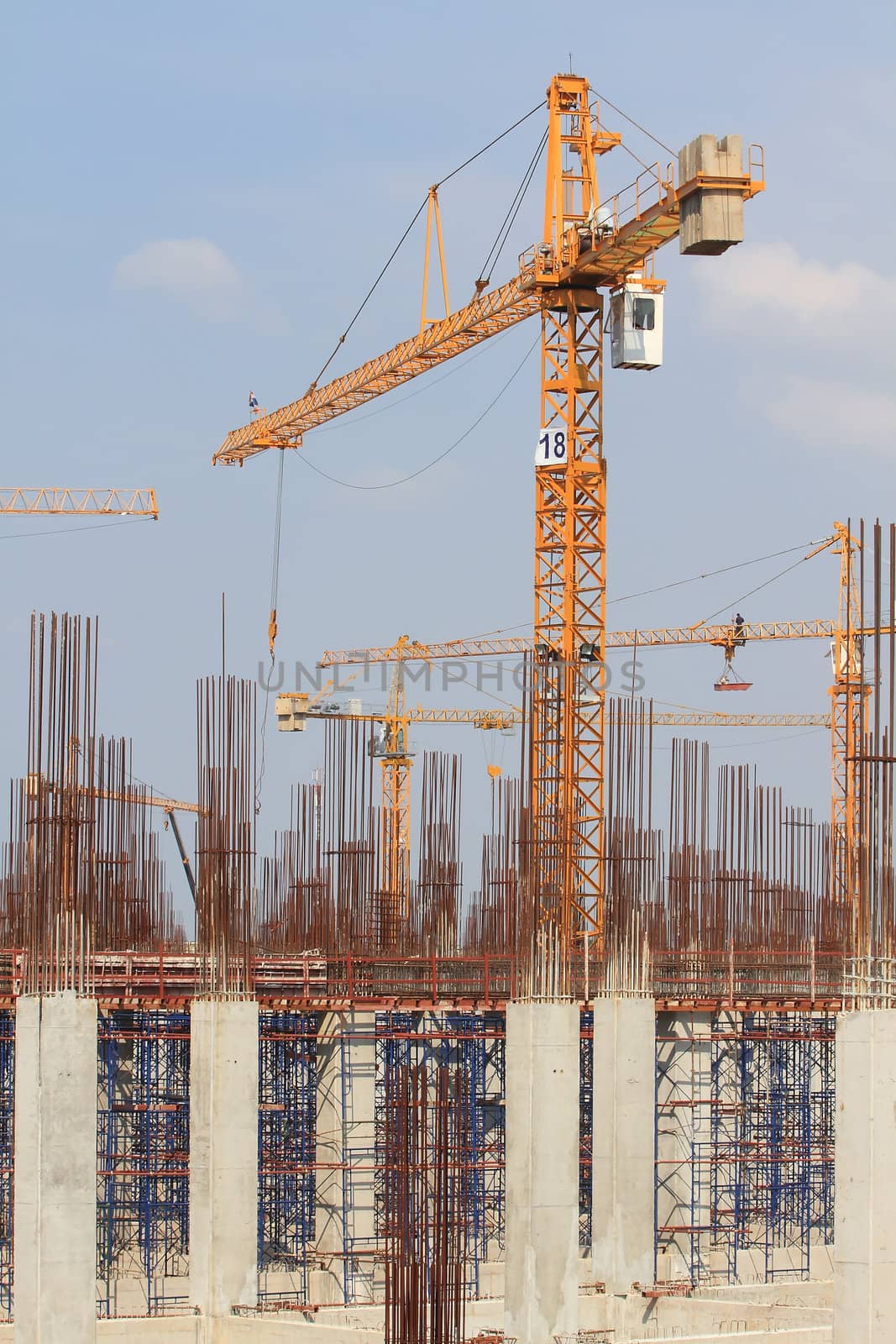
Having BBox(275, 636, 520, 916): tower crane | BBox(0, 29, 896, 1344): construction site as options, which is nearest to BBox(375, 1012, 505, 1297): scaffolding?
BBox(0, 29, 896, 1344): construction site

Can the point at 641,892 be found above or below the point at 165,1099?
above

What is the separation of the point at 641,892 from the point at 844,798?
24.9 meters

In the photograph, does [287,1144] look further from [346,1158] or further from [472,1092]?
[472,1092]

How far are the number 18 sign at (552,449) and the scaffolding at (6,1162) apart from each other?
12.0 metres

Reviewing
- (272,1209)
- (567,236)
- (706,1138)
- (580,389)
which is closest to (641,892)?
(706,1138)

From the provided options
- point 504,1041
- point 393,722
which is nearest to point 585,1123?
point 504,1041

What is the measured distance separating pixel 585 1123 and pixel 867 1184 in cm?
1356

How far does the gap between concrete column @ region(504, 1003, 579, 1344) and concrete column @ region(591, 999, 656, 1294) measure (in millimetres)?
3019

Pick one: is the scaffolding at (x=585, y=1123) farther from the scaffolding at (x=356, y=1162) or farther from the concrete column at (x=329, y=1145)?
the concrete column at (x=329, y=1145)

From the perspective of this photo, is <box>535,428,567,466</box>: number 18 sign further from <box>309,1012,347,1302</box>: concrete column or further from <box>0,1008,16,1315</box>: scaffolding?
<box>0,1008,16,1315</box>: scaffolding

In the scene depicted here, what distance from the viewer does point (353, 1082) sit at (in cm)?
2616

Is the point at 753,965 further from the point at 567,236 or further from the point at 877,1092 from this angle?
the point at 877,1092

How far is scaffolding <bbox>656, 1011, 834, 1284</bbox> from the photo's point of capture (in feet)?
91.6

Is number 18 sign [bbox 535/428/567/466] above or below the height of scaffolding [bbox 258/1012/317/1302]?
above
